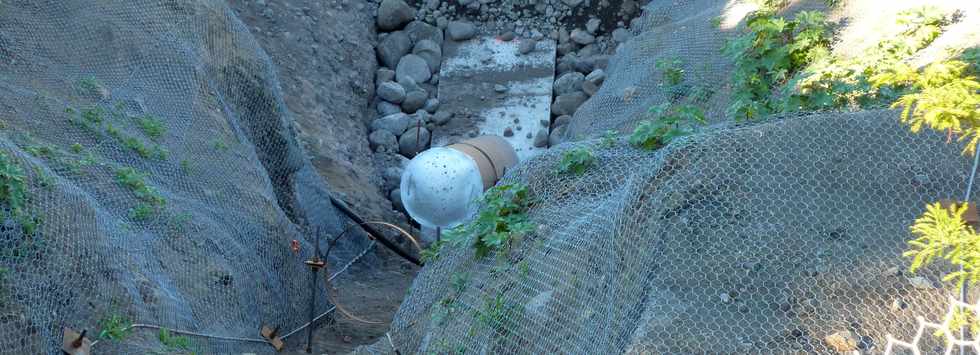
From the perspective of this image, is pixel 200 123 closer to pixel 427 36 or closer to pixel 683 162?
pixel 683 162

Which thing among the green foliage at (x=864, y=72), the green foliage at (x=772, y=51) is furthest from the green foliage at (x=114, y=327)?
the green foliage at (x=772, y=51)

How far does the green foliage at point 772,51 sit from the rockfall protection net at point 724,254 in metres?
1.54

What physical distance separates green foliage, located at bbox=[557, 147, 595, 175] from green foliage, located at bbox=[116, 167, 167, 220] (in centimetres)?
265

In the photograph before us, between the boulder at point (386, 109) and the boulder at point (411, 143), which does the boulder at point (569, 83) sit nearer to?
the boulder at point (411, 143)

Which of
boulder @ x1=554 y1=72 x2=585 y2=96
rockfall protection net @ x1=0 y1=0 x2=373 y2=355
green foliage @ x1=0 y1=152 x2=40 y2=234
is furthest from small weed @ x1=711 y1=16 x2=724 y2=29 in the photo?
green foliage @ x1=0 y1=152 x2=40 y2=234

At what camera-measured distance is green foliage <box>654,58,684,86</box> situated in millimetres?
8711

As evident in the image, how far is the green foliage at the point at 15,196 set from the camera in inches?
207

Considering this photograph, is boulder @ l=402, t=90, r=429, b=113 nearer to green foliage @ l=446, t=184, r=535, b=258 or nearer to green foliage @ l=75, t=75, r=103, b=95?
green foliage @ l=75, t=75, r=103, b=95

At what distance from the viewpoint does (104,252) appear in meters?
5.66

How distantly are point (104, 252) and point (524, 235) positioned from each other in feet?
7.76

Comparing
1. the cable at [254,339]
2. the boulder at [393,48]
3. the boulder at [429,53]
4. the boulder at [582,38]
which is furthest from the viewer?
the boulder at [582,38]

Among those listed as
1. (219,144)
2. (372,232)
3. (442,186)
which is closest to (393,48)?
(442,186)

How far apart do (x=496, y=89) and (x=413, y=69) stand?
1.08 m

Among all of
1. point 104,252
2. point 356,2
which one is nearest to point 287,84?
point 356,2
